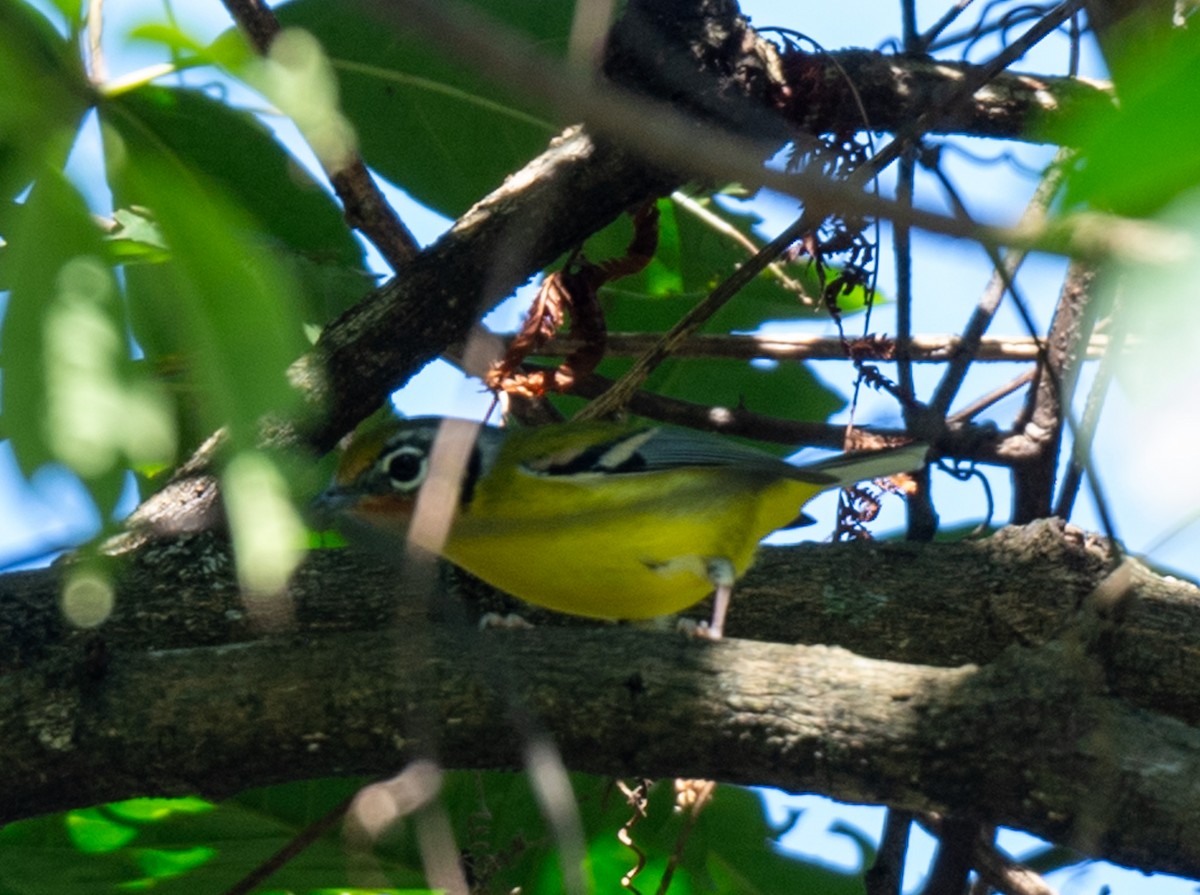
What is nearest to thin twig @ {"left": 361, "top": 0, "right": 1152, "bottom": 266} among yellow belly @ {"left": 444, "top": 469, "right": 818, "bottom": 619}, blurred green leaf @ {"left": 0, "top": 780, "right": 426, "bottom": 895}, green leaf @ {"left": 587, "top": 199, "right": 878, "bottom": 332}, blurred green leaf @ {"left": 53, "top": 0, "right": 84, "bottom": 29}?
blurred green leaf @ {"left": 53, "top": 0, "right": 84, "bottom": 29}

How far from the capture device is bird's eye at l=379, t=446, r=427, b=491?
13.4 ft

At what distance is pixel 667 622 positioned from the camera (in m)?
4.36

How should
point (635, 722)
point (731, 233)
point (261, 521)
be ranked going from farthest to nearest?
point (731, 233) < point (635, 722) < point (261, 521)

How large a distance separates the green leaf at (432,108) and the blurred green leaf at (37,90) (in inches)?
133

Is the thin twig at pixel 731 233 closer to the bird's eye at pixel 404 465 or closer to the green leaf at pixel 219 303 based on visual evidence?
the bird's eye at pixel 404 465

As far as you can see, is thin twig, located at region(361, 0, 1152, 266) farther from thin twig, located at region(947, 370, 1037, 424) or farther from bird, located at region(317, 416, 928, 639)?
thin twig, located at region(947, 370, 1037, 424)

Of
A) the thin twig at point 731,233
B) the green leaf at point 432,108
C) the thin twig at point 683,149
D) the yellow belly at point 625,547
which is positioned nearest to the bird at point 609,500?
the yellow belly at point 625,547

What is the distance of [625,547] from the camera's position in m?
3.79

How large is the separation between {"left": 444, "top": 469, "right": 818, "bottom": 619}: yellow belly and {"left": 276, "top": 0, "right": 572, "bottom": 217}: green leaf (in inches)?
48.2

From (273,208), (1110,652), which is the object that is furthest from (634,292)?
(1110,652)

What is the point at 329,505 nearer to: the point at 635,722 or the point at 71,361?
the point at 635,722

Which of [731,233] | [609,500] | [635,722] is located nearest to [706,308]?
[609,500]

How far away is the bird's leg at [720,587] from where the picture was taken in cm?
379

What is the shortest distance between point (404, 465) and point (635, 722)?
1518 mm
